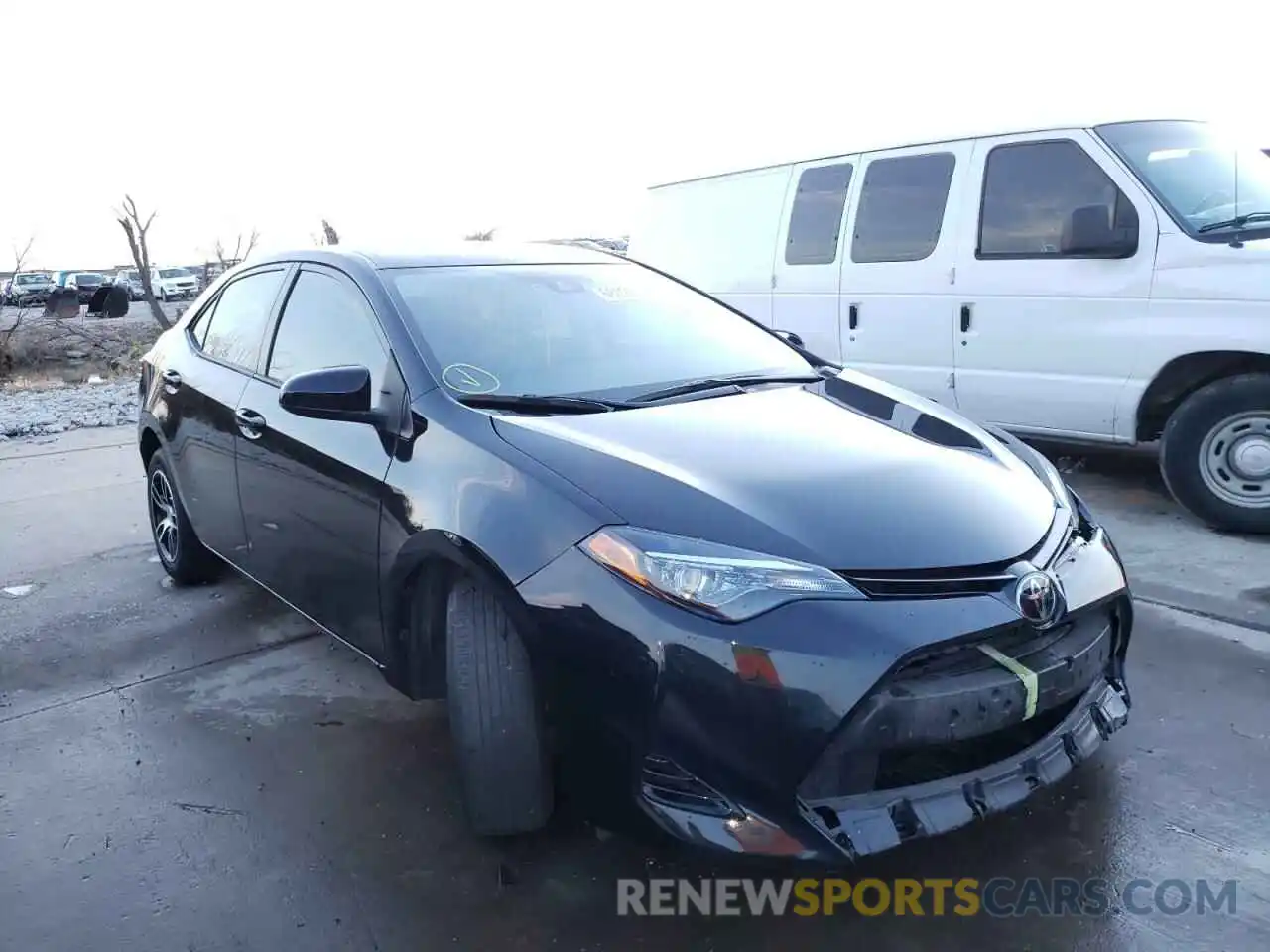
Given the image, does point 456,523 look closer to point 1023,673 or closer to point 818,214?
point 1023,673

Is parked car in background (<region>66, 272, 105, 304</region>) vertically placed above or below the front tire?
above

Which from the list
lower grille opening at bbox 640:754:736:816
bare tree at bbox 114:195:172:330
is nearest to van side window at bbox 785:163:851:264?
lower grille opening at bbox 640:754:736:816

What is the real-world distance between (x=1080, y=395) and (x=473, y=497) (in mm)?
3957

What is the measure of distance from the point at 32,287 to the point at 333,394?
49.0 metres

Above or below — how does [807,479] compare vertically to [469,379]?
below

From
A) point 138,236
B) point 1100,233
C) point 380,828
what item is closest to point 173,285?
point 138,236

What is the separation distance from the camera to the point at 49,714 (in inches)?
143

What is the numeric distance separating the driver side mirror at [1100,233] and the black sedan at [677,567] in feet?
7.43

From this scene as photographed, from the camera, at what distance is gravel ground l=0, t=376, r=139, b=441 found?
373 inches

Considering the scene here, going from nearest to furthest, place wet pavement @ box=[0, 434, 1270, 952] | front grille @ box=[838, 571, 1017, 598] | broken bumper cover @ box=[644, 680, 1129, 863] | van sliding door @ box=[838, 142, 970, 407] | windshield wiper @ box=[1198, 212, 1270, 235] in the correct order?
broken bumper cover @ box=[644, 680, 1129, 863]
front grille @ box=[838, 571, 1017, 598]
wet pavement @ box=[0, 434, 1270, 952]
windshield wiper @ box=[1198, 212, 1270, 235]
van sliding door @ box=[838, 142, 970, 407]

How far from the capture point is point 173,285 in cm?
4234

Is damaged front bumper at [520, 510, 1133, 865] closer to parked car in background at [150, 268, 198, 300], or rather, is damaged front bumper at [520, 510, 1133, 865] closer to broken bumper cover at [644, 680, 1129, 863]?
broken bumper cover at [644, 680, 1129, 863]

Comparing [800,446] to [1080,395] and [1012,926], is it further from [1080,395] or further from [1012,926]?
[1080,395]

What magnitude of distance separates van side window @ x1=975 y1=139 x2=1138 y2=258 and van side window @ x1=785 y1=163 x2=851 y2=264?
98cm
